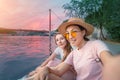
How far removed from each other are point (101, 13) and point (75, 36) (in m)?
13.2

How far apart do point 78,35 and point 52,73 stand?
0.74 ft

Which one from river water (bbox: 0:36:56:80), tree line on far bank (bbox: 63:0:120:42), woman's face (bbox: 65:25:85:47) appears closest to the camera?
woman's face (bbox: 65:25:85:47)

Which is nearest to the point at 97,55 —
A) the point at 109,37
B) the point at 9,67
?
the point at 9,67

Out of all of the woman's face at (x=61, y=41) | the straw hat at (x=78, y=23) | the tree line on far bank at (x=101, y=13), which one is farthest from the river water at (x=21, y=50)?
the tree line on far bank at (x=101, y=13)

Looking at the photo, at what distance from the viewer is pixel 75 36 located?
45.2 inches

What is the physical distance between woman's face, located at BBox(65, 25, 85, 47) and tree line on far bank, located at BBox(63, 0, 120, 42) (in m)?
11.5

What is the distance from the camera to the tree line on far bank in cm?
1322

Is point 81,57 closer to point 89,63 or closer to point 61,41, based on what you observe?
point 89,63

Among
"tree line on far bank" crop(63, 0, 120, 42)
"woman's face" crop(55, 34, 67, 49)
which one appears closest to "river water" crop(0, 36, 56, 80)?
"woman's face" crop(55, 34, 67, 49)

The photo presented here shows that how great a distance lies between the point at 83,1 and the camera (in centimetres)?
1500

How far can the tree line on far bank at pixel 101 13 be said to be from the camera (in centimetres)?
1322

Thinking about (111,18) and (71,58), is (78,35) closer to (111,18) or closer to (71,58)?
(71,58)

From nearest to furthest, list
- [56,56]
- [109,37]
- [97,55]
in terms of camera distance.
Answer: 1. [97,55]
2. [56,56]
3. [109,37]

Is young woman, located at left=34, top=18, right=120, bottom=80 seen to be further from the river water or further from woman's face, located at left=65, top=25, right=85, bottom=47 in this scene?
the river water
